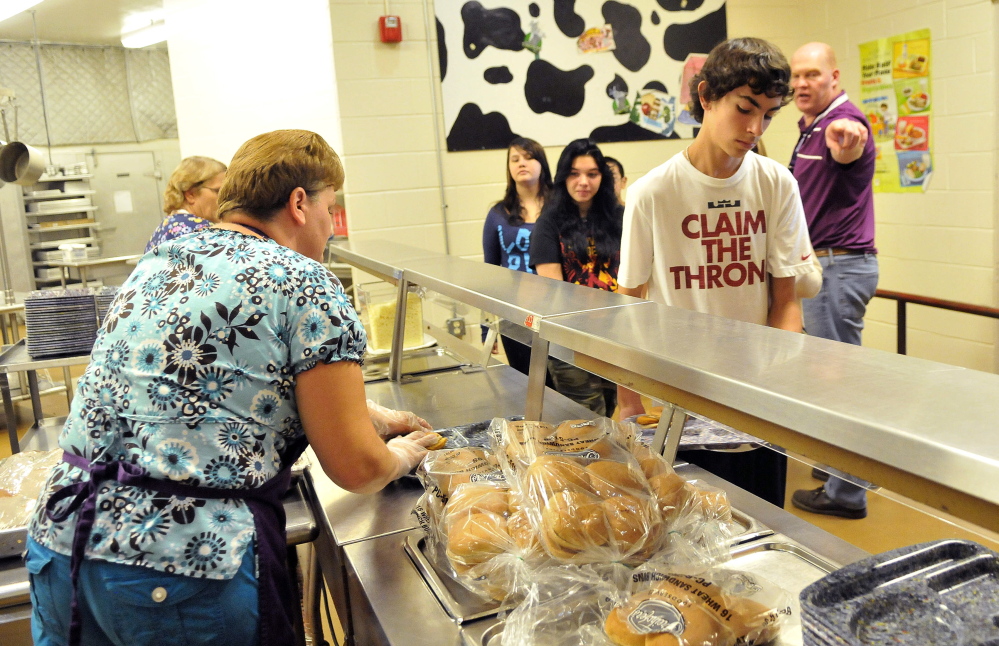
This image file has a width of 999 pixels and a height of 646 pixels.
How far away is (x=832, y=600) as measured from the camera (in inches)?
30.9

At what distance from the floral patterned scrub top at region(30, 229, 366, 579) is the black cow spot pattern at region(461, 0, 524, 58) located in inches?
145

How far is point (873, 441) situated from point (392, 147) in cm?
417

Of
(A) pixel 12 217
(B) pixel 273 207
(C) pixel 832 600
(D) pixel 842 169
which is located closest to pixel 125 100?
(A) pixel 12 217

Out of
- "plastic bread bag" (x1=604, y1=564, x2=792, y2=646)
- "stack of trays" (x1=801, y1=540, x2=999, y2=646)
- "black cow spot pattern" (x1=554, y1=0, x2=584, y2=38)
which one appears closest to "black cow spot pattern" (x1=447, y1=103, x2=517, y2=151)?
"black cow spot pattern" (x1=554, y1=0, x2=584, y2=38)

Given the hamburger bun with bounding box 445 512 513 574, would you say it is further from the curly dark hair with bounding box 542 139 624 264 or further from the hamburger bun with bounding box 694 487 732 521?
the curly dark hair with bounding box 542 139 624 264

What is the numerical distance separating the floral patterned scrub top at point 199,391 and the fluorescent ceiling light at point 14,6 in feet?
25.5

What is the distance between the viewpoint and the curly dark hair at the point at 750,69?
1.87 m

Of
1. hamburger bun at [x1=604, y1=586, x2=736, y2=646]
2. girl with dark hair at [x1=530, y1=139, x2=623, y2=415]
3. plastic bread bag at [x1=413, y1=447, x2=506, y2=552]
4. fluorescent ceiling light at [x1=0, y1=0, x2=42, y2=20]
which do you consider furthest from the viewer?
fluorescent ceiling light at [x1=0, y1=0, x2=42, y2=20]

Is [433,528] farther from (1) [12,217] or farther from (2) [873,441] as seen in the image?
(1) [12,217]

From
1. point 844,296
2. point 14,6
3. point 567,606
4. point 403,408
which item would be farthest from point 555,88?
point 14,6

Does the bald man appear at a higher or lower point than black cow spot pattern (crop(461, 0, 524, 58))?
lower

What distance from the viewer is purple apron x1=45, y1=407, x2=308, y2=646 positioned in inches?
48.1

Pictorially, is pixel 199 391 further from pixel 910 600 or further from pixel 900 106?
pixel 900 106

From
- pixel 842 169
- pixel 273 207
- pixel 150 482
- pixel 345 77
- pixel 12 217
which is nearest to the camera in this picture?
pixel 150 482
